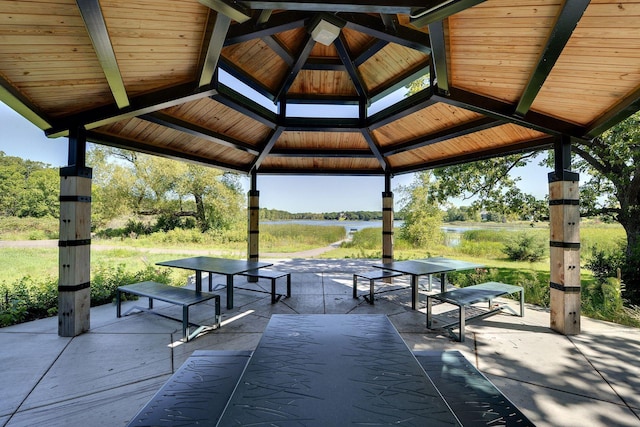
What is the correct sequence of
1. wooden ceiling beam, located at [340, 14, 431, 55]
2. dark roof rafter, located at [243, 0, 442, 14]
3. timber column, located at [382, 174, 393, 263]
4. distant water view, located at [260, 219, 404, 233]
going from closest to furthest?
dark roof rafter, located at [243, 0, 442, 14] → wooden ceiling beam, located at [340, 14, 431, 55] → timber column, located at [382, 174, 393, 263] → distant water view, located at [260, 219, 404, 233]

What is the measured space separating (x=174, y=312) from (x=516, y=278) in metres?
8.24

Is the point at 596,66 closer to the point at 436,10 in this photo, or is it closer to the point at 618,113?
the point at 618,113

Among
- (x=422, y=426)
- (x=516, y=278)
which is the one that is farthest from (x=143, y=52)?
(x=516, y=278)

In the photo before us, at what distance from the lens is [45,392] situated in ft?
8.41

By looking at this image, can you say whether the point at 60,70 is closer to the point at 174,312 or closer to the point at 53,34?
the point at 53,34

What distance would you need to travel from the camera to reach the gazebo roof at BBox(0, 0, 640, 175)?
2146mm

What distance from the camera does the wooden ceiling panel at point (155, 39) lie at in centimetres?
215

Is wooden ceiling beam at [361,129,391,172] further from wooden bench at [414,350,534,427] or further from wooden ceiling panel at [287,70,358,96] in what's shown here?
wooden bench at [414,350,534,427]

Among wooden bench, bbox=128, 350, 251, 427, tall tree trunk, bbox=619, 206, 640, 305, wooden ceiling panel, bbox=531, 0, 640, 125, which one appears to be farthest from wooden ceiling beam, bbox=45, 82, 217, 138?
tall tree trunk, bbox=619, 206, 640, 305

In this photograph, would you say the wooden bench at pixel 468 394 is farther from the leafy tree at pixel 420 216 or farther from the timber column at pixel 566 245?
the leafy tree at pixel 420 216

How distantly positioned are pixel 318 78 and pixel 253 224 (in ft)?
→ 13.0

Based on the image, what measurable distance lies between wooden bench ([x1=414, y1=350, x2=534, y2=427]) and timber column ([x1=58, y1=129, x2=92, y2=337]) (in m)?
4.56

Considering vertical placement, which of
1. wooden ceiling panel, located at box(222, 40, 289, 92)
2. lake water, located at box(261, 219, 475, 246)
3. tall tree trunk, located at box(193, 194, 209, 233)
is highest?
wooden ceiling panel, located at box(222, 40, 289, 92)

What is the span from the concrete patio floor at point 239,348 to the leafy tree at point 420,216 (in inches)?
310
